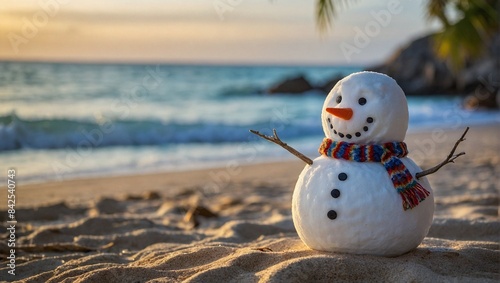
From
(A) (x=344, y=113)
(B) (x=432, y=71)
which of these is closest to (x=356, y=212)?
(A) (x=344, y=113)

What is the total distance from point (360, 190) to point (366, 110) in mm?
437

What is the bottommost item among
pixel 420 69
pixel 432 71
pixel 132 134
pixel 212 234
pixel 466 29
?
pixel 212 234

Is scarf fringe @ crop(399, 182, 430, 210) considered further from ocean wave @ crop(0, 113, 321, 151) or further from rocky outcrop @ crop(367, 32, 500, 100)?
rocky outcrop @ crop(367, 32, 500, 100)

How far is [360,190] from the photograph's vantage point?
339 cm

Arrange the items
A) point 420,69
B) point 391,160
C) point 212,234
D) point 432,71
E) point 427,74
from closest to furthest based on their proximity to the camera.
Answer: point 391,160, point 212,234, point 432,71, point 427,74, point 420,69

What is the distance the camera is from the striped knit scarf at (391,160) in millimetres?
3434

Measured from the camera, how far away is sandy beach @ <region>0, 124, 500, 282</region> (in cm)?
340

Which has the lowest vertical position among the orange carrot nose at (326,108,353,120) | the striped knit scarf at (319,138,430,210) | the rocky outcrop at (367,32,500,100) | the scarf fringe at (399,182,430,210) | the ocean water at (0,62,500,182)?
the scarf fringe at (399,182,430,210)

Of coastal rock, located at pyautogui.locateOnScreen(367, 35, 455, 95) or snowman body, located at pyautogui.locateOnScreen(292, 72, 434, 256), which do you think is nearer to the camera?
snowman body, located at pyautogui.locateOnScreen(292, 72, 434, 256)

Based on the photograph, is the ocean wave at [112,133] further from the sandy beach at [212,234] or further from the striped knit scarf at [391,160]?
the striped knit scarf at [391,160]

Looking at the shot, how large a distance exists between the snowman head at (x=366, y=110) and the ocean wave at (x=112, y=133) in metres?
9.52

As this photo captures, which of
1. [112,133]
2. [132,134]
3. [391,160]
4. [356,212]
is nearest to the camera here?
[356,212]

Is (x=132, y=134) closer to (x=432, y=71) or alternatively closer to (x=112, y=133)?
(x=112, y=133)

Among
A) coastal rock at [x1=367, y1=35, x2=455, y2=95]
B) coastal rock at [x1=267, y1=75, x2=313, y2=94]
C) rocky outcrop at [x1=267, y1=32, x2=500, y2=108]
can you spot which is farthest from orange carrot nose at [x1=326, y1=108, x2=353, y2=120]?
coastal rock at [x1=267, y1=75, x2=313, y2=94]
